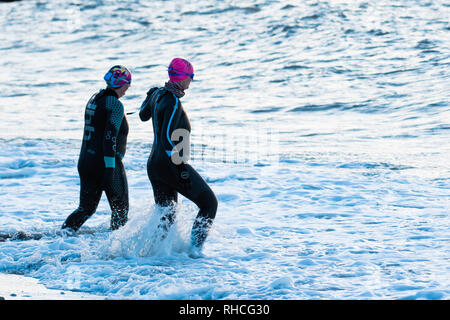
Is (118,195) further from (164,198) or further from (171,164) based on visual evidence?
(171,164)

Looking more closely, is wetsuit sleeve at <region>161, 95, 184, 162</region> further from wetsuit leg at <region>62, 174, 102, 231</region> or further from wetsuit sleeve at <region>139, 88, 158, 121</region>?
wetsuit leg at <region>62, 174, 102, 231</region>

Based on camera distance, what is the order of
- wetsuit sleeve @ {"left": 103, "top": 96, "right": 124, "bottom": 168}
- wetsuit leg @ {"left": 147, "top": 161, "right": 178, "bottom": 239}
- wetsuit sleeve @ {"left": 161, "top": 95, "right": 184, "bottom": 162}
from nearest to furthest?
wetsuit sleeve @ {"left": 161, "top": 95, "right": 184, "bottom": 162} → wetsuit leg @ {"left": 147, "top": 161, "right": 178, "bottom": 239} → wetsuit sleeve @ {"left": 103, "top": 96, "right": 124, "bottom": 168}

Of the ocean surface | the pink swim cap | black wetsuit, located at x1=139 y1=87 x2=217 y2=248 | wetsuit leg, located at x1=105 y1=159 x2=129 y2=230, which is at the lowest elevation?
the ocean surface

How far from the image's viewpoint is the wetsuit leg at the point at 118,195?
295 inches

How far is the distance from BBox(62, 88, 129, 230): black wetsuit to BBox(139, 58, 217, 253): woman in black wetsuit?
1.69 ft

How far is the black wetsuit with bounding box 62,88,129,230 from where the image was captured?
7246 millimetres

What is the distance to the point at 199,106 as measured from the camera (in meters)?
20.0

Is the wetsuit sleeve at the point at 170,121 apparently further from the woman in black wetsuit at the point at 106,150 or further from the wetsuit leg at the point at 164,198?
the woman in black wetsuit at the point at 106,150

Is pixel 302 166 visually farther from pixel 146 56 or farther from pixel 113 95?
pixel 146 56

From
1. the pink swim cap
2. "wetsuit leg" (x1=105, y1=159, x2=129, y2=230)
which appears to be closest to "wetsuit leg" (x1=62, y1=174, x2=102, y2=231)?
"wetsuit leg" (x1=105, y1=159, x2=129, y2=230)

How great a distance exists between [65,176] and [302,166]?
4.33 meters

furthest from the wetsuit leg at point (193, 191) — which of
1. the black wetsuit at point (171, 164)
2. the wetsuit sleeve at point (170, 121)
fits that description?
the wetsuit sleeve at point (170, 121)

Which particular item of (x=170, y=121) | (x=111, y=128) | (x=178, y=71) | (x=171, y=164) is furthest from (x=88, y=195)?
(x=178, y=71)
